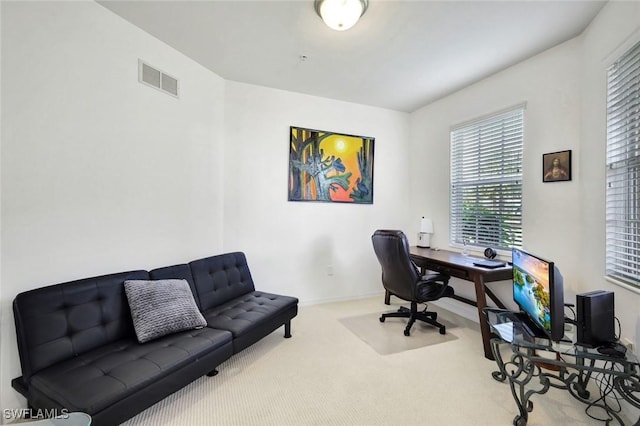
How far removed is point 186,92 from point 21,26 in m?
1.23

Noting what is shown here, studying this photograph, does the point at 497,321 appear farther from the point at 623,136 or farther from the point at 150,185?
the point at 150,185

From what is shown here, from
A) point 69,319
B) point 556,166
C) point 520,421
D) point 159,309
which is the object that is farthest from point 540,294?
point 69,319

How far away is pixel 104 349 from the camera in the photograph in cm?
184

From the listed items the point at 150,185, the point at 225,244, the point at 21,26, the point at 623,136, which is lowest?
the point at 225,244

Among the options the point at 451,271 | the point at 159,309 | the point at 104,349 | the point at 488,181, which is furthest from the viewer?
the point at 488,181

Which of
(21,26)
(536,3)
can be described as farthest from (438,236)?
(21,26)

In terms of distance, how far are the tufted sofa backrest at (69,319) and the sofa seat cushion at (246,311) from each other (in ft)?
2.07

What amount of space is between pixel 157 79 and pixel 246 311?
2.24 metres

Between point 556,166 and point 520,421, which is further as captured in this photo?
point 556,166

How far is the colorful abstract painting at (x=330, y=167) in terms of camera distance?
377 cm

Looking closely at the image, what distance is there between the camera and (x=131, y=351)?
1815 mm

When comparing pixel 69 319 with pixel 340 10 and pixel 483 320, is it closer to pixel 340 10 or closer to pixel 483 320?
pixel 340 10

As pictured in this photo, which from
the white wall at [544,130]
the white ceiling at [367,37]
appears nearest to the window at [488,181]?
the white wall at [544,130]

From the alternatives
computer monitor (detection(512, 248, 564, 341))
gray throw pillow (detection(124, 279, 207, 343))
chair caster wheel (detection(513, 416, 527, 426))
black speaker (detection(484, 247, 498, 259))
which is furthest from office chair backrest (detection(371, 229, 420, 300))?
gray throw pillow (detection(124, 279, 207, 343))
